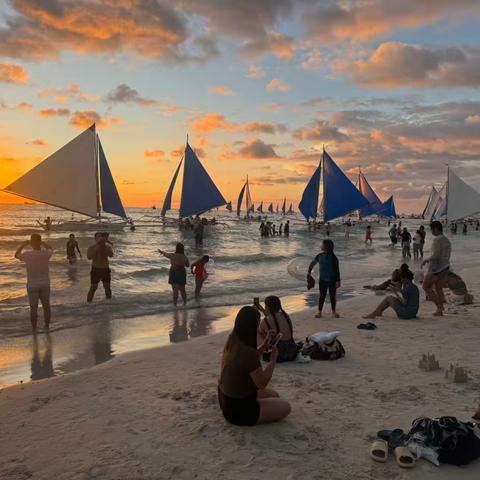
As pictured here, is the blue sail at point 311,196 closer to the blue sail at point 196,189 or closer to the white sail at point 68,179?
the blue sail at point 196,189

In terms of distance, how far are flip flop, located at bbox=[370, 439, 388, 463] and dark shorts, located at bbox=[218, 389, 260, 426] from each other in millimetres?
1041

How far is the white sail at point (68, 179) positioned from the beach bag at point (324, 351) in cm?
2317

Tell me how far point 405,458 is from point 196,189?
109ft

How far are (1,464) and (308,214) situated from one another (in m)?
44.9

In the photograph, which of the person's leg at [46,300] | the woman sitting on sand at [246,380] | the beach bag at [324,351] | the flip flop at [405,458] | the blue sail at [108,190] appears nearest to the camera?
the flip flop at [405,458]

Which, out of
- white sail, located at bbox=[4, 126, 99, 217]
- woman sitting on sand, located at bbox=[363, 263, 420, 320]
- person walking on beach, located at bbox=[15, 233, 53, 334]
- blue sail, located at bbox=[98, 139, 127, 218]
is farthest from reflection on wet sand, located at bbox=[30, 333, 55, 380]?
blue sail, located at bbox=[98, 139, 127, 218]

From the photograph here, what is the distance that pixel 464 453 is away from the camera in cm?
356

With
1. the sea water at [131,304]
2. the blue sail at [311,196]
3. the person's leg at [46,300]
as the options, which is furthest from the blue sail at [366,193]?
the person's leg at [46,300]

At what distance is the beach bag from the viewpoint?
6.35 m

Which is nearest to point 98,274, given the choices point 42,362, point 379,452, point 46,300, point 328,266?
point 46,300

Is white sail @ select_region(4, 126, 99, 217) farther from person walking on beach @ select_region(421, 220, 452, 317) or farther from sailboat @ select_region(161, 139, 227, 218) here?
person walking on beach @ select_region(421, 220, 452, 317)

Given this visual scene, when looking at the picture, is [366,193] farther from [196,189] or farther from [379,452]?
[379,452]

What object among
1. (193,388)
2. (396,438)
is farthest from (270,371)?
(193,388)

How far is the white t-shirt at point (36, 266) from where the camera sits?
8258 mm
